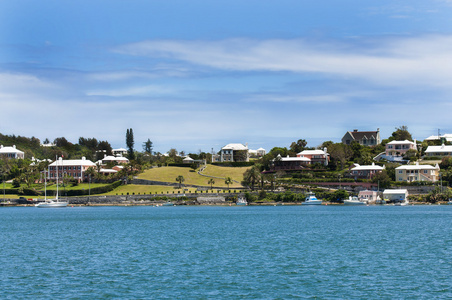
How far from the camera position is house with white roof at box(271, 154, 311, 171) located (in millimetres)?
153000

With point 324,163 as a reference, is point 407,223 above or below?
below

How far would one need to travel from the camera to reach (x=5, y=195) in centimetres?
13975

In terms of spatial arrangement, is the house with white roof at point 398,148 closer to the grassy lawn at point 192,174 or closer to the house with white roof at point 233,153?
the grassy lawn at point 192,174

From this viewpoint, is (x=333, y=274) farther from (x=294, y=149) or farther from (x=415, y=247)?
(x=294, y=149)

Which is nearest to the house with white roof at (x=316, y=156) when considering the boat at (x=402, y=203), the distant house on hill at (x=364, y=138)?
the distant house on hill at (x=364, y=138)

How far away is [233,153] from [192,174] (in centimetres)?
3026

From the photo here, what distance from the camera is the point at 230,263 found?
124 ft

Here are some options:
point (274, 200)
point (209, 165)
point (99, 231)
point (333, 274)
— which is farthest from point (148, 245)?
point (209, 165)

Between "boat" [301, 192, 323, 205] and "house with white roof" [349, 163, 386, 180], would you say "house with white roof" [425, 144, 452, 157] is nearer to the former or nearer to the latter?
"house with white roof" [349, 163, 386, 180]

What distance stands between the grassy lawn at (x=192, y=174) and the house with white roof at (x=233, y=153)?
14134mm

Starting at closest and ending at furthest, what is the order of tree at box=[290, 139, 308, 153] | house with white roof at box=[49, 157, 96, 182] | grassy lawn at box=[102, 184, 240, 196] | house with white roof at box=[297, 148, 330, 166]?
grassy lawn at box=[102, 184, 240, 196]
house with white roof at box=[49, 157, 96, 182]
house with white roof at box=[297, 148, 330, 166]
tree at box=[290, 139, 308, 153]

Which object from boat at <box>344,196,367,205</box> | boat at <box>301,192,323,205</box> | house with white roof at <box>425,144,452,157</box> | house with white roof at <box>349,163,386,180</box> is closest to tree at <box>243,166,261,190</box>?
boat at <box>301,192,323,205</box>

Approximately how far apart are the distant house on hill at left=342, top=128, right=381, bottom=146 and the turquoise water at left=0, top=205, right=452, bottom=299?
12123 centimetres

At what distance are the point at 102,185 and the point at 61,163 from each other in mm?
17759
